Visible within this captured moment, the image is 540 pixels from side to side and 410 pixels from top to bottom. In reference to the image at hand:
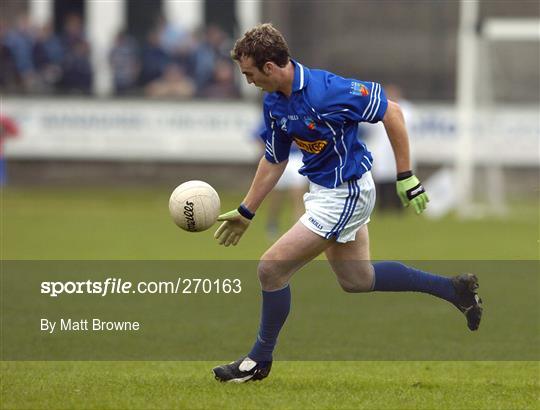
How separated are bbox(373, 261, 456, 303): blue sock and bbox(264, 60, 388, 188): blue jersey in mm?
646

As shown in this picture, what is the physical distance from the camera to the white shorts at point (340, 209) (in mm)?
6543

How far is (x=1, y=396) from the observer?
20.0ft

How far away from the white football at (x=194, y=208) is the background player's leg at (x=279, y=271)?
0.47 m

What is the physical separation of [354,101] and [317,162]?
0.41 metres

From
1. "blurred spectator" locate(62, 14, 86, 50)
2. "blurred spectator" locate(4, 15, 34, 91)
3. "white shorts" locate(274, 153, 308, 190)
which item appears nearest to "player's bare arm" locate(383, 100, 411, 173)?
"white shorts" locate(274, 153, 308, 190)

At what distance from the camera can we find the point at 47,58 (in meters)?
23.1

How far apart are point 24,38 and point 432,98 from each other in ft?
26.4

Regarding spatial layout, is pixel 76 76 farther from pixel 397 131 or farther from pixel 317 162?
pixel 397 131

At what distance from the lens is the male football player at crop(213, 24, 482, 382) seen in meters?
6.41

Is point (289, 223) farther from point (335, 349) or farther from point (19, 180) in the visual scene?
point (335, 349)

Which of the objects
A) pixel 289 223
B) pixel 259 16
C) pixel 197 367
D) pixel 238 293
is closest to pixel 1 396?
pixel 197 367

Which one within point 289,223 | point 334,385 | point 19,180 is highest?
point 334,385

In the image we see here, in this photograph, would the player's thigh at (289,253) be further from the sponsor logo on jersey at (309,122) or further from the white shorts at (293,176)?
the white shorts at (293,176)

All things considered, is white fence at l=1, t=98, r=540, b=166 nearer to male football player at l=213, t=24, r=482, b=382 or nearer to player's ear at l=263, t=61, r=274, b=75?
male football player at l=213, t=24, r=482, b=382
